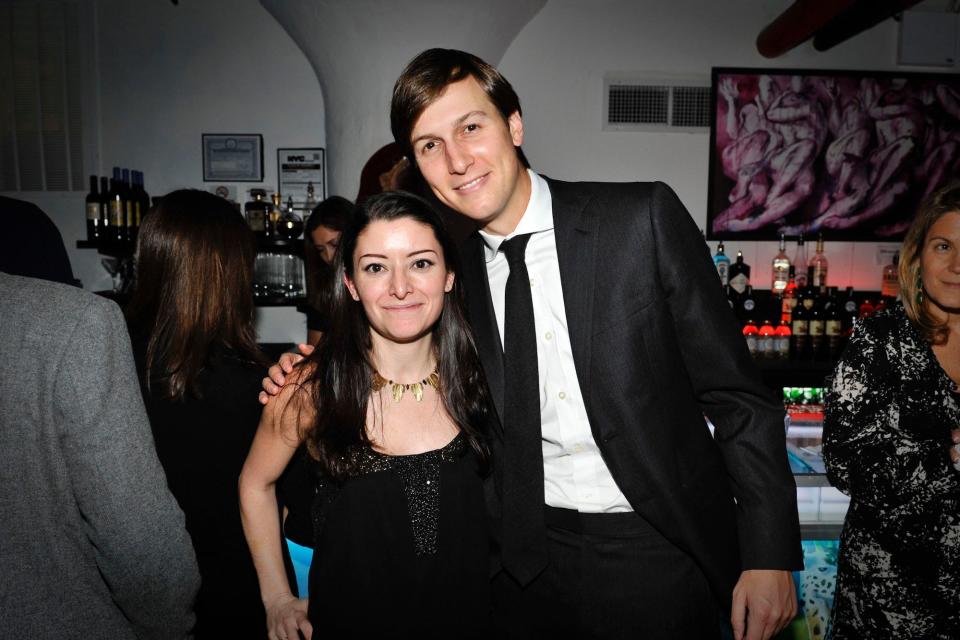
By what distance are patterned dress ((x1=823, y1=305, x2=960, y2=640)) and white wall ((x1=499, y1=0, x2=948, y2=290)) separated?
294 centimetres

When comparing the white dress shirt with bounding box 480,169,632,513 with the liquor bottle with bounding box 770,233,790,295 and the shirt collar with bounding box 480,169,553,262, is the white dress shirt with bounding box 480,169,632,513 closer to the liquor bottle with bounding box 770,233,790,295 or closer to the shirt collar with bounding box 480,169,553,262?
the shirt collar with bounding box 480,169,553,262

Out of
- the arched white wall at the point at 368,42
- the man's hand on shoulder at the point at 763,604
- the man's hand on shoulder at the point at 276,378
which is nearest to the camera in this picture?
the man's hand on shoulder at the point at 763,604

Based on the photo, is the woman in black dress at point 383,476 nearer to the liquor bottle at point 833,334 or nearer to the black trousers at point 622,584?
the black trousers at point 622,584

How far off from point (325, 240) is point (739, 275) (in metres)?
2.82

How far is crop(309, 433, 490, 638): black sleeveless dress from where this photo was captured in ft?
4.58

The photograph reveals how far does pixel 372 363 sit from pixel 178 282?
0.55m

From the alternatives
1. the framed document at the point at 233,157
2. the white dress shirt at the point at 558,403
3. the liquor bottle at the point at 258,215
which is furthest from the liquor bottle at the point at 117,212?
the white dress shirt at the point at 558,403

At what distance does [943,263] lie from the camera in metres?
1.61

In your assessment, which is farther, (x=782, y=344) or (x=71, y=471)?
(x=782, y=344)

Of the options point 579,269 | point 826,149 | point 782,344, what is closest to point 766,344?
point 782,344

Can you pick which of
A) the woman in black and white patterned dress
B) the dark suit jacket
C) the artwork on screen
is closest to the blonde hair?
the woman in black and white patterned dress

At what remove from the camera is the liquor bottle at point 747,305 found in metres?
4.15

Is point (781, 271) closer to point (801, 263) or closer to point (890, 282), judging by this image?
point (801, 263)

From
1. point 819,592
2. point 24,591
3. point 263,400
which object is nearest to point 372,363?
point 263,400
